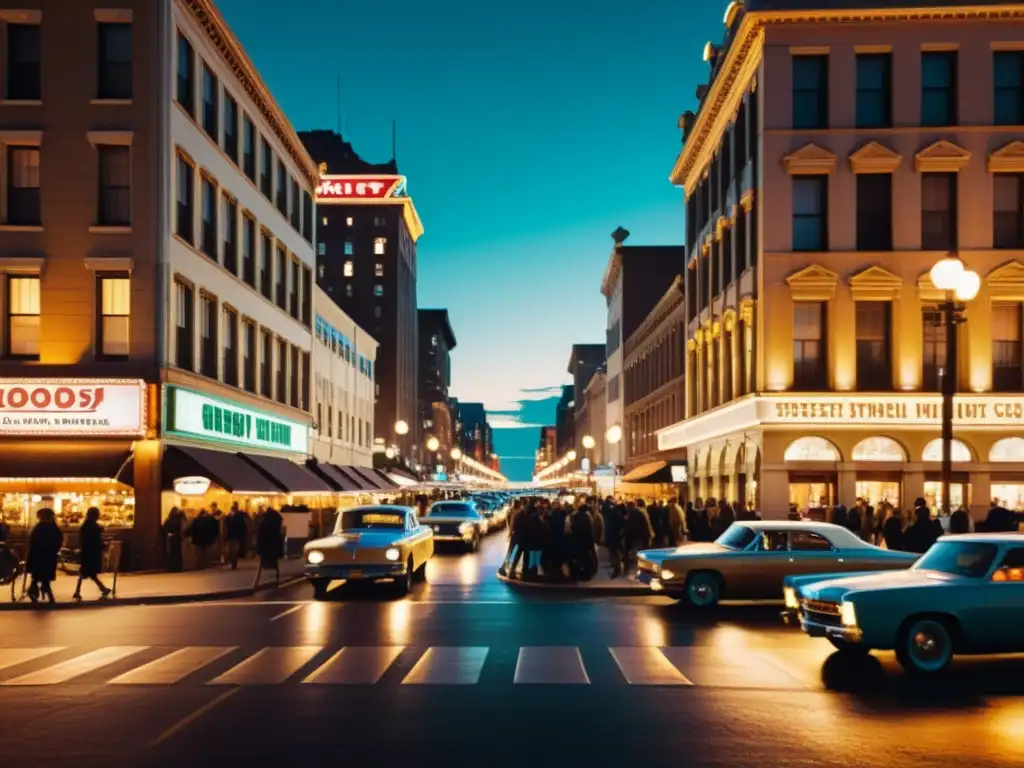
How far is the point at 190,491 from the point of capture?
30.7 metres

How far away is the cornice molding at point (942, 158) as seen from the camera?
38.4m

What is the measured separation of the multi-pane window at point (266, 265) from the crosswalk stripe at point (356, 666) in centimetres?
3106

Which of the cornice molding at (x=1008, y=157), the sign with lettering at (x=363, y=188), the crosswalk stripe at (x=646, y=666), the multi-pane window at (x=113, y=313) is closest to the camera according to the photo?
the crosswalk stripe at (x=646, y=666)

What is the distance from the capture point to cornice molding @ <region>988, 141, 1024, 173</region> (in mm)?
38375

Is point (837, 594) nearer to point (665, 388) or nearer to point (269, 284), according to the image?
point (269, 284)

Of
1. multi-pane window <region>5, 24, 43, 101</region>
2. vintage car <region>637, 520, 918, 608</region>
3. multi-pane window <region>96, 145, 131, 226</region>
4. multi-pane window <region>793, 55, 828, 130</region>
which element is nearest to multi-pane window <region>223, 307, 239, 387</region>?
multi-pane window <region>96, 145, 131, 226</region>

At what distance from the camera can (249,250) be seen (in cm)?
4316

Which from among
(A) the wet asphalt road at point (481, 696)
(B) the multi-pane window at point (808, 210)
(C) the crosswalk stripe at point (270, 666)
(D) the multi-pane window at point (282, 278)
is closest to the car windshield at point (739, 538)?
(A) the wet asphalt road at point (481, 696)

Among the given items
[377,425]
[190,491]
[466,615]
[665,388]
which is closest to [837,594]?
[466,615]

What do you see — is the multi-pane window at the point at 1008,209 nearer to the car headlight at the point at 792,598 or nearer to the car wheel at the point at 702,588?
the car wheel at the point at 702,588

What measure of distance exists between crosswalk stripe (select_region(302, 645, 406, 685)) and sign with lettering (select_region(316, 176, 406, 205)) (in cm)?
13196

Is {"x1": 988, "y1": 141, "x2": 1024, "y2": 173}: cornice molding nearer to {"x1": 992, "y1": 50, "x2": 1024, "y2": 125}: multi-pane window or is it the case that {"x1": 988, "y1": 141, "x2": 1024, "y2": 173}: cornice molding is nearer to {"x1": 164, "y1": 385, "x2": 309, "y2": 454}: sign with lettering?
{"x1": 992, "y1": 50, "x2": 1024, "y2": 125}: multi-pane window

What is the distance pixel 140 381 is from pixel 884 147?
2439cm

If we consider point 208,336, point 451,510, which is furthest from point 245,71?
point 451,510
